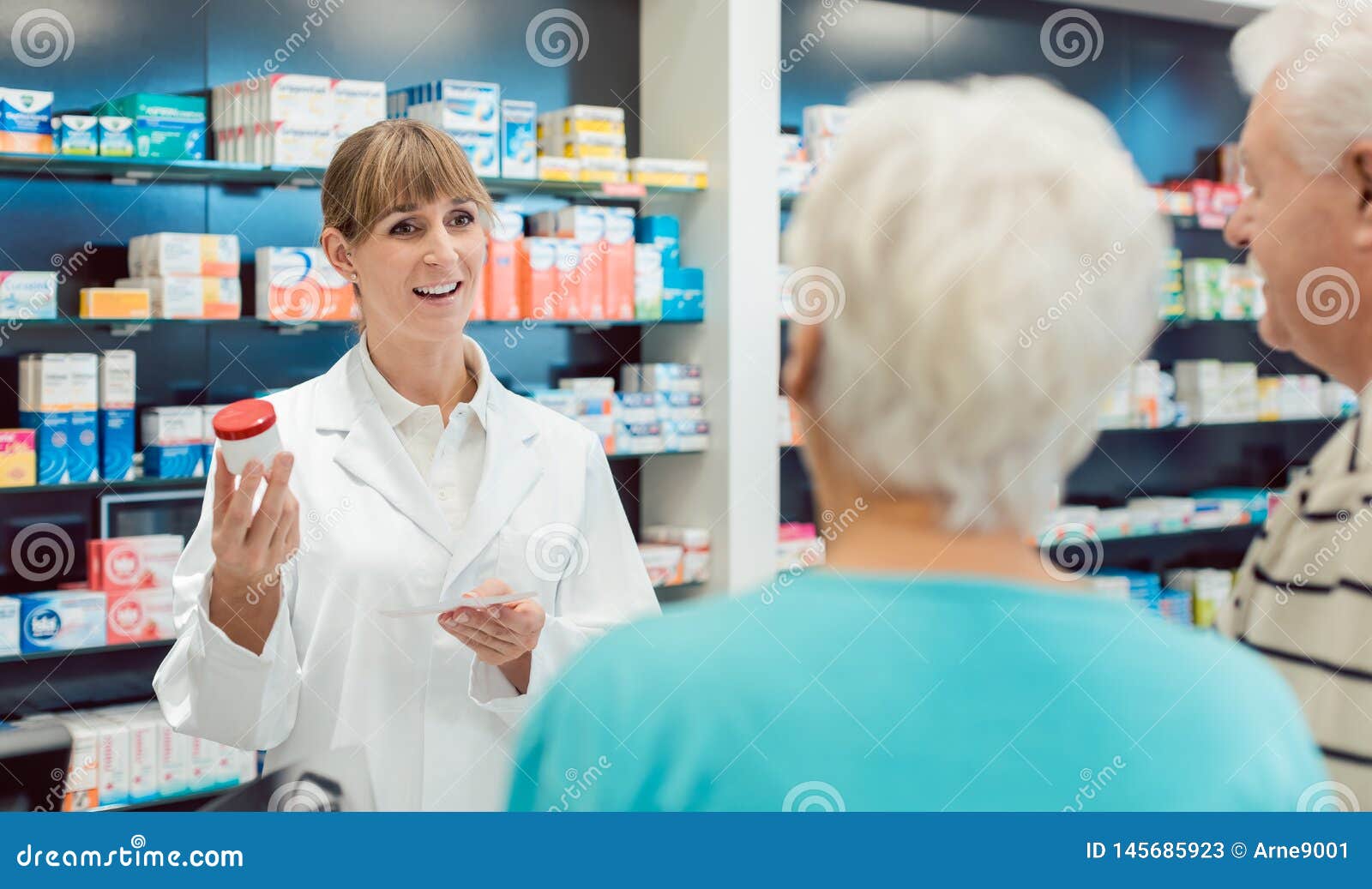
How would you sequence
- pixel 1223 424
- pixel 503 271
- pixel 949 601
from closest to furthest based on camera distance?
pixel 949 601 → pixel 503 271 → pixel 1223 424

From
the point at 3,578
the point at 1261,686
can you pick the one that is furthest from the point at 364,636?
the point at 3,578

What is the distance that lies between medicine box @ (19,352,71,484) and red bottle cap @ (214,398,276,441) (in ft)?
6.63

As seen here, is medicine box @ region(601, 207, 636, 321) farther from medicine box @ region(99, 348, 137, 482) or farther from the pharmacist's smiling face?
the pharmacist's smiling face

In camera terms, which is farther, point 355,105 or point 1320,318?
point 355,105

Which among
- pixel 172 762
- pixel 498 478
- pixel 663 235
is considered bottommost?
pixel 172 762

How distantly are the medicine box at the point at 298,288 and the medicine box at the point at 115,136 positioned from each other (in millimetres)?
482

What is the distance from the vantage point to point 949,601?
907 mm

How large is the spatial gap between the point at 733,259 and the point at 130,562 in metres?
2.30

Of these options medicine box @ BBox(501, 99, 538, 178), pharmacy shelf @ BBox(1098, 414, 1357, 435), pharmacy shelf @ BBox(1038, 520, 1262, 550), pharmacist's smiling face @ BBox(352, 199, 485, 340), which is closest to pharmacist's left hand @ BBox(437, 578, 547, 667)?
pharmacist's smiling face @ BBox(352, 199, 485, 340)

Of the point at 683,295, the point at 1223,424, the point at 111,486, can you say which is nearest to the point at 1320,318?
the point at 111,486

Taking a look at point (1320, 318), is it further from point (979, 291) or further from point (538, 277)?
point (538, 277)

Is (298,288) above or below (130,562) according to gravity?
above

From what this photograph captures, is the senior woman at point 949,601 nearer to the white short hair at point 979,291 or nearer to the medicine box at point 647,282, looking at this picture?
the white short hair at point 979,291

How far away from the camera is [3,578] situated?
12.8 feet
